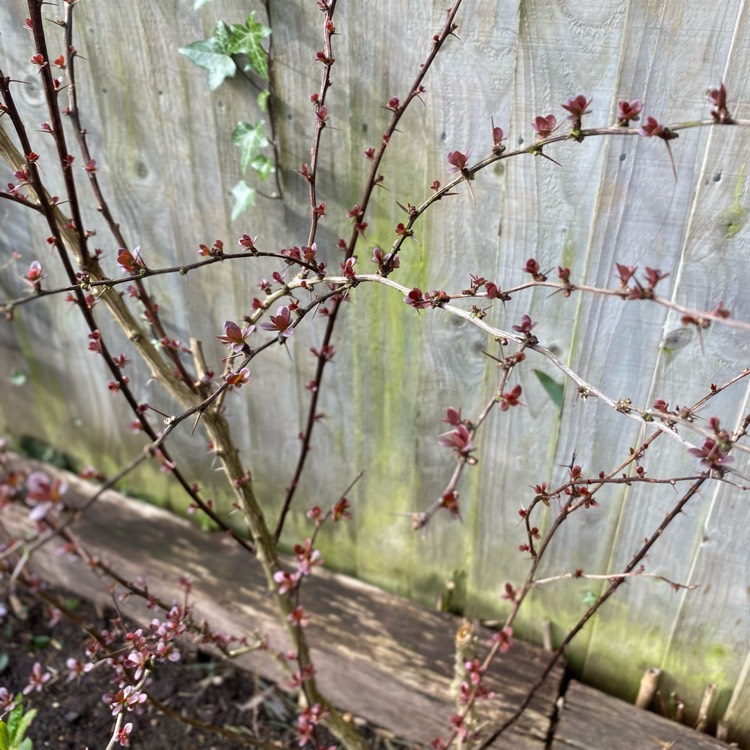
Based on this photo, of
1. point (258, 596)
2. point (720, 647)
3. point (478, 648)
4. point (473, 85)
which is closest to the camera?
point (473, 85)

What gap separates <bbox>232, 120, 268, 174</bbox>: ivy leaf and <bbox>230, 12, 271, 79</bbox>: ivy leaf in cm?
11

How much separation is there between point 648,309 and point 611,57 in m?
0.46

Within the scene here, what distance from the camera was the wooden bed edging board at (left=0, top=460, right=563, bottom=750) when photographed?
179cm

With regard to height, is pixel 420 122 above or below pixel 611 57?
below

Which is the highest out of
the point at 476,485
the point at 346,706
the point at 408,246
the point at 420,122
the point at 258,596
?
the point at 420,122

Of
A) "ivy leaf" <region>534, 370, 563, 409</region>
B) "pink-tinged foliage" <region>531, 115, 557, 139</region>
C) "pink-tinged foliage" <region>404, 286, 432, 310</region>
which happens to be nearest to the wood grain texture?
"ivy leaf" <region>534, 370, 563, 409</region>

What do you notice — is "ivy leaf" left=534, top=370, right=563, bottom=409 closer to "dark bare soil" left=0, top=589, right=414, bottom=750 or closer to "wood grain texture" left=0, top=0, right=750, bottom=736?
"wood grain texture" left=0, top=0, right=750, bottom=736

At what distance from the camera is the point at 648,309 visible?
1.32 metres

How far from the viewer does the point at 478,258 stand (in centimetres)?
142

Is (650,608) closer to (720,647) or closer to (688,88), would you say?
(720,647)

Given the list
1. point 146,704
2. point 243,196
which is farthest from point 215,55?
point 146,704

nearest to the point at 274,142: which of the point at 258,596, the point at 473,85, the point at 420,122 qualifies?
the point at 420,122

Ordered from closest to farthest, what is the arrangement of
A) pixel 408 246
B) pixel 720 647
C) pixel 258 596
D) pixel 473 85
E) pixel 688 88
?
1. pixel 688 88
2. pixel 473 85
3. pixel 408 246
4. pixel 720 647
5. pixel 258 596

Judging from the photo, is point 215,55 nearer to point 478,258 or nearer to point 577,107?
point 478,258
